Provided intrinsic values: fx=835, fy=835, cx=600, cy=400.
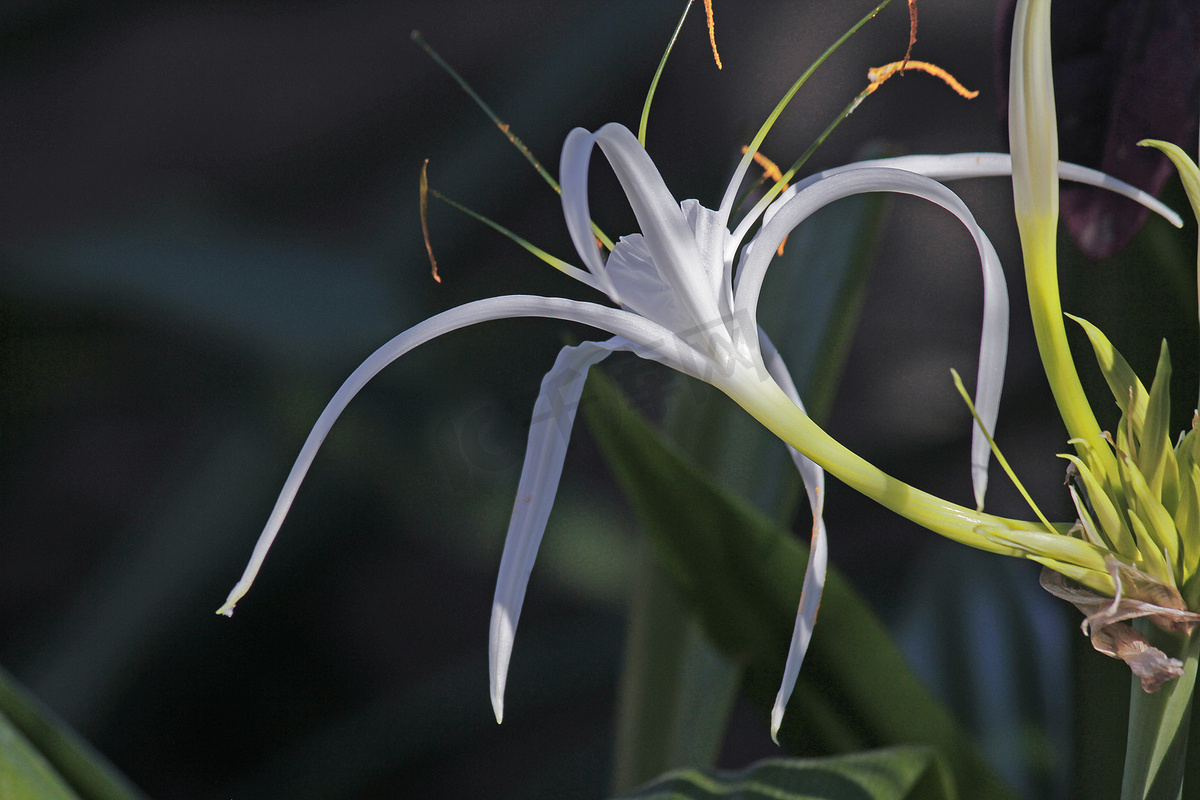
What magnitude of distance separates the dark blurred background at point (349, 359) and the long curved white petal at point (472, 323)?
0.48 metres

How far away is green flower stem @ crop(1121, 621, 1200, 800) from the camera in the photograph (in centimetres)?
20

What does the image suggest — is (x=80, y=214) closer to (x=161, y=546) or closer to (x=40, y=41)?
(x=40, y=41)

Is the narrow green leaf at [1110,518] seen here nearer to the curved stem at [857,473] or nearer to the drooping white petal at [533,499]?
the curved stem at [857,473]

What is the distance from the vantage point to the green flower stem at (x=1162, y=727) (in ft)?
0.66

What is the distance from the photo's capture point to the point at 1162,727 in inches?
8.0

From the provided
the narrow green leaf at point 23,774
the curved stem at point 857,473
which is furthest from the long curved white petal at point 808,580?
the narrow green leaf at point 23,774

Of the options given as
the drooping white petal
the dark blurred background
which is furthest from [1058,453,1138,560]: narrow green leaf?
the dark blurred background

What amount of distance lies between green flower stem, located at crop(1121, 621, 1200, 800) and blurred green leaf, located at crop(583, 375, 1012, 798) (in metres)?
0.13

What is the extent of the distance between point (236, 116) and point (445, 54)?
24cm

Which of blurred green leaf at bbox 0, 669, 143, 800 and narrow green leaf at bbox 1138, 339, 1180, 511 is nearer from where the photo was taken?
narrow green leaf at bbox 1138, 339, 1180, 511

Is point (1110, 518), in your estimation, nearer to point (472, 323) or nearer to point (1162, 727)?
point (1162, 727)

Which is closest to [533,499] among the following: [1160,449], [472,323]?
[472,323]

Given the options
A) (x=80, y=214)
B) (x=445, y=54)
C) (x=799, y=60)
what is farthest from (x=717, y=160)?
(x=80, y=214)

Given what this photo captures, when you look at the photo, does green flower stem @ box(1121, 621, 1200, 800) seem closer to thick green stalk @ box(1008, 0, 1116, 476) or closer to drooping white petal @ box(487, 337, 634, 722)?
thick green stalk @ box(1008, 0, 1116, 476)
